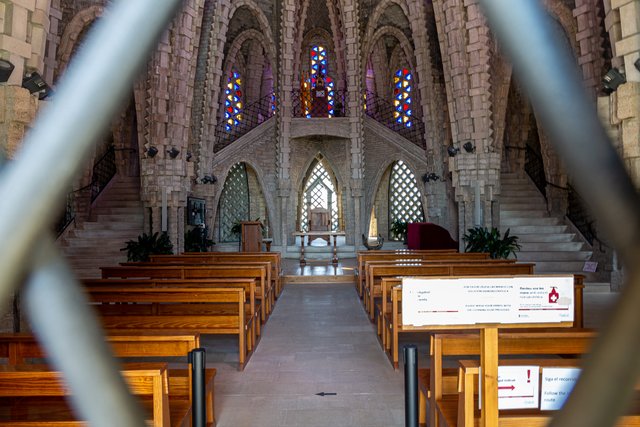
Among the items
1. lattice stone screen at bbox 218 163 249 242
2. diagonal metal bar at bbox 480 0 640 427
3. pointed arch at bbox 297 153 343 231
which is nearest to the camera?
diagonal metal bar at bbox 480 0 640 427

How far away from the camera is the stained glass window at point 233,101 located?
2145 cm

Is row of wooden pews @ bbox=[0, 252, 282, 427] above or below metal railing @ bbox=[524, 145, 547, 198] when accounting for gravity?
below

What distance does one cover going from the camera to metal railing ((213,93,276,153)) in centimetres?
1978

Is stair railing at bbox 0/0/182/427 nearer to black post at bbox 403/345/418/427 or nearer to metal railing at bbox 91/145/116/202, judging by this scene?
black post at bbox 403/345/418/427

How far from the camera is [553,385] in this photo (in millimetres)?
2109

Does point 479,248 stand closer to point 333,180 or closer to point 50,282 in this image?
point 50,282

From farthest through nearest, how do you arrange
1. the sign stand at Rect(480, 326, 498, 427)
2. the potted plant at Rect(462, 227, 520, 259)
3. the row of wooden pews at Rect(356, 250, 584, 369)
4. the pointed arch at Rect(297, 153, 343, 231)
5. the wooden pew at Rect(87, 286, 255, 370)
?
the pointed arch at Rect(297, 153, 343, 231)
the potted plant at Rect(462, 227, 520, 259)
the row of wooden pews at Rect(356, 250, 584, 369)
the wooden pew at Rect(87, 286, 255, 370)
the sign stand at Rect(480, 326, 498, 427)

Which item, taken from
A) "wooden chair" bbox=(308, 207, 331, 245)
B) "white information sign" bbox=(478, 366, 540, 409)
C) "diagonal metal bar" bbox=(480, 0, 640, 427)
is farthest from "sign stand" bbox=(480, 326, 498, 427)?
"wooden chair" bbox=(308, 207, 331, 245)

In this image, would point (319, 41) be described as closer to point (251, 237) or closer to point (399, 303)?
point (251, 237)

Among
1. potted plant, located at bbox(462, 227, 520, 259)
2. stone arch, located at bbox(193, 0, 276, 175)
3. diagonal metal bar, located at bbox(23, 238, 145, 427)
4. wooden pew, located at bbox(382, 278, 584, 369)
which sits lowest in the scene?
wooden pew, located at bbox(382, 278, 584, 369)

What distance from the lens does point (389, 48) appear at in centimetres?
2264

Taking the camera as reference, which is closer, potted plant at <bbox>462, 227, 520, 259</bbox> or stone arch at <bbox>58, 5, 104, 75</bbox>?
potted plant at <bbox>462, 227, 520, 259</bbox>

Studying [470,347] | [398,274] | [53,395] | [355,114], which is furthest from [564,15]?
[53,395]

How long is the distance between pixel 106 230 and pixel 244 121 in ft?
35.5
